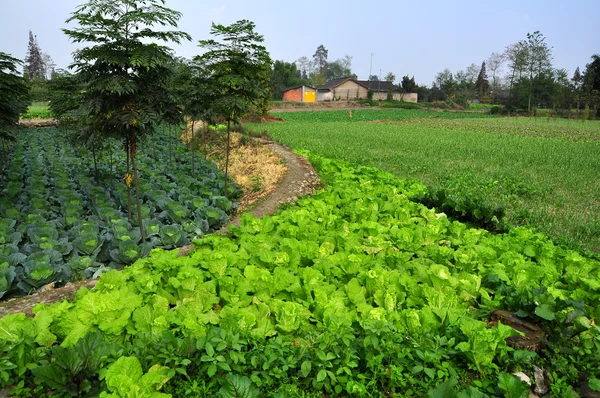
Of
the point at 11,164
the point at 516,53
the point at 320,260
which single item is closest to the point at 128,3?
the point at 320,260

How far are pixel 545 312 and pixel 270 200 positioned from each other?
21.1 feet

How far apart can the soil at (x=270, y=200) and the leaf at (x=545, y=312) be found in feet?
15.9

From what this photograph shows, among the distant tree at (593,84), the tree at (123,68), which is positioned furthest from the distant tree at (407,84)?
the tree at (123,68)

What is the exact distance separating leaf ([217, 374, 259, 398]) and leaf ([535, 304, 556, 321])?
2.54 m

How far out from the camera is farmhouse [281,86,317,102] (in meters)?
59.2

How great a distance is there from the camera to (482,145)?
62.7 ft

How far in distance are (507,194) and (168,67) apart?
8312mm

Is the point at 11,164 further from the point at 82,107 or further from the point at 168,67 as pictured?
the point at 168,67

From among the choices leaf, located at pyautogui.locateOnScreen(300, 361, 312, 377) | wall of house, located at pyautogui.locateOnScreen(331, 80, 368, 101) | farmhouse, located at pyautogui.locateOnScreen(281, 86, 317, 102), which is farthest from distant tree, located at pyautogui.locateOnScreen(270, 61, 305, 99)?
leaf, located at pyautogui.locateOnScreen(300, 361, 312, 377)

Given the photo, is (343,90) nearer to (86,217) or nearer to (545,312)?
(86,217)

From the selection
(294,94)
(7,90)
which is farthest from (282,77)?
(7,90)

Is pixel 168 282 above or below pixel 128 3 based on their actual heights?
below

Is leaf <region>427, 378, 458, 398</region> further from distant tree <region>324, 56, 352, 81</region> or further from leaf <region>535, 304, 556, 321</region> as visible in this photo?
distant tree <region>324, 56, 352, 81</region>

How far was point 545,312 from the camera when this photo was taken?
336cm
